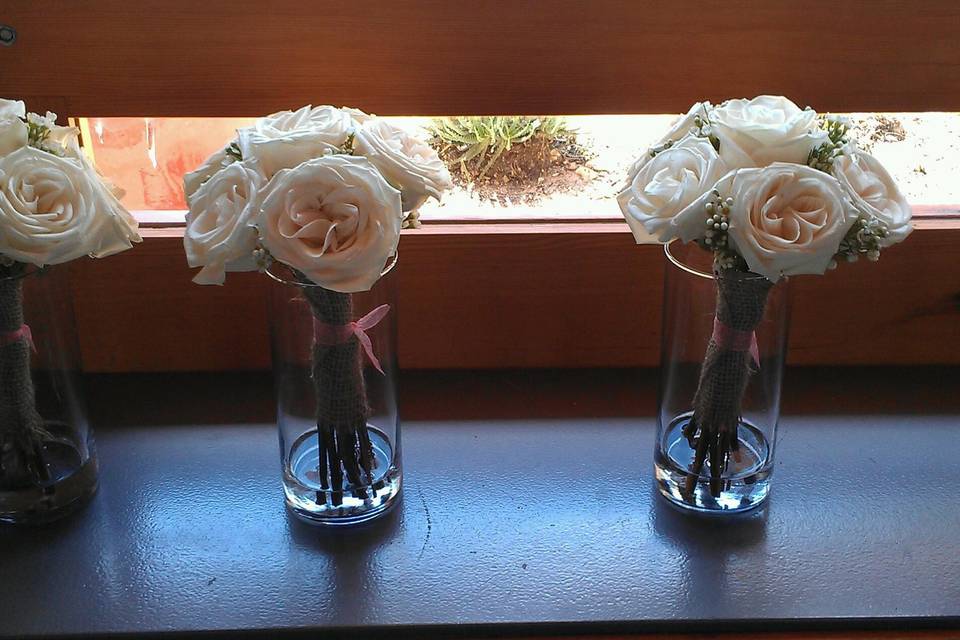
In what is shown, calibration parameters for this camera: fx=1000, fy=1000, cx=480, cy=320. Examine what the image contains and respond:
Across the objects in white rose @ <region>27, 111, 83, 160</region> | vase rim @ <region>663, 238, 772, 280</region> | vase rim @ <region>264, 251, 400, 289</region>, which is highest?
white rose @ <region>27, 111, 83, 160</region>

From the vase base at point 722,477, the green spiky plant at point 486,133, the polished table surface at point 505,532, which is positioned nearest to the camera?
the polished table surface at point 505,532

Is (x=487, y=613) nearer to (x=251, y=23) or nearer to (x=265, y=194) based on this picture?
(x=265, y=194)

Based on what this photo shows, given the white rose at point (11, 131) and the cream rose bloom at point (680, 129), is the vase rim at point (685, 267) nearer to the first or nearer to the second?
the cream rose bloom at point (680, 129)

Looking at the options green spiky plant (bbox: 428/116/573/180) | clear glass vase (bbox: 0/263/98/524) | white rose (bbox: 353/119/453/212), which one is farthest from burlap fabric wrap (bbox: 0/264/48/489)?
green spiky plant (bbox: 428/116/573/180)

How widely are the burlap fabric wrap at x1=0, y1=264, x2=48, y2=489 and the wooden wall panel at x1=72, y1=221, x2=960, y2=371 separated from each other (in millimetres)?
212

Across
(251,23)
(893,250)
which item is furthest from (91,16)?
(893,250)

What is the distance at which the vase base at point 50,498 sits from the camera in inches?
36.0

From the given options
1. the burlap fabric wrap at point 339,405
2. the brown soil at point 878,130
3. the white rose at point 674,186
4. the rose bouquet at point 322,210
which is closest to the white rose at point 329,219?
the rose bouquet at point 322,210

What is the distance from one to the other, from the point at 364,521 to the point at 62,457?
29cm

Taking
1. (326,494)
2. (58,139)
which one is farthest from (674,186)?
(58,139)

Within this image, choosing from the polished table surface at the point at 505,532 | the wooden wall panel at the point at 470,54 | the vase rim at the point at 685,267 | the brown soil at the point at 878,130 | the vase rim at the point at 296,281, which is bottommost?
the polished table surface at the point at 505,532

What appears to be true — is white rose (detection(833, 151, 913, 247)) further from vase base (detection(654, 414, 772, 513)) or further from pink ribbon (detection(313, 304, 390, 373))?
pink ribbon (detection(313, 304, 390, 373))

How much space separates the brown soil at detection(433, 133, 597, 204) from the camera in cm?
110

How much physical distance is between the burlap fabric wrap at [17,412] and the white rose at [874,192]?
2.26 feet
